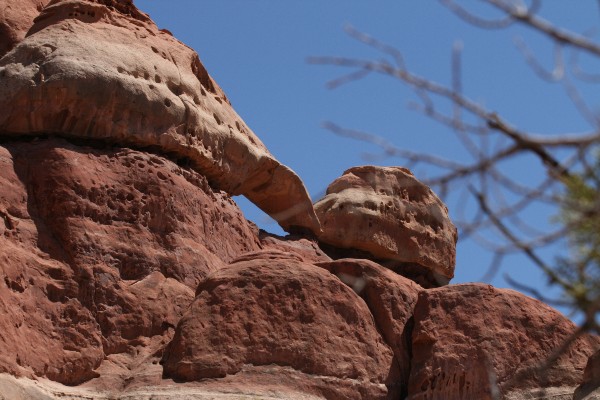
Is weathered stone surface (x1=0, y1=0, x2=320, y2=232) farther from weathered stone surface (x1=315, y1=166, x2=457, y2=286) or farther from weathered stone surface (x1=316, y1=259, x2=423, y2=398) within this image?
weathered stone surface (x1=315, y1=166, x2=457, y2=286)

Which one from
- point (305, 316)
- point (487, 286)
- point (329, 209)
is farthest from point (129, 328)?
point (329, 209)

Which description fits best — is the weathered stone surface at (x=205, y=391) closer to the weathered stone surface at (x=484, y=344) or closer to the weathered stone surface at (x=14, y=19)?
the weathered stone surface at (x=484, y=344)

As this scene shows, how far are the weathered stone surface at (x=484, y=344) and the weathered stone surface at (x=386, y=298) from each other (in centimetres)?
16

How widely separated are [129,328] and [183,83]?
4881 millimetres

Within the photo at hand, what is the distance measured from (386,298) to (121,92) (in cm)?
509

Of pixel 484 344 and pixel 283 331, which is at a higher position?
pixel 484 344

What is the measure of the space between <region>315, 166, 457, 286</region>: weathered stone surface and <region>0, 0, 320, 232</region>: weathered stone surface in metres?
3.68

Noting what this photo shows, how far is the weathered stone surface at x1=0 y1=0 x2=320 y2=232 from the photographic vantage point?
62.0 feet

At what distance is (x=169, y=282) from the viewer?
1828 centimetres

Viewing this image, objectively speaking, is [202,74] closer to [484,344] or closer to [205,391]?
[484,344]

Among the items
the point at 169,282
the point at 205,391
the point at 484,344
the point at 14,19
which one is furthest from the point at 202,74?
the point at 205,391

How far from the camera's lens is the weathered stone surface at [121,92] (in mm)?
18891

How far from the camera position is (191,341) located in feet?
54.9

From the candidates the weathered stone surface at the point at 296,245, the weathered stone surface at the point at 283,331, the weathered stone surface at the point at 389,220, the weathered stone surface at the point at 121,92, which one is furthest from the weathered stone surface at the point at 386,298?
the weathered stone surface at the point at 389,220
